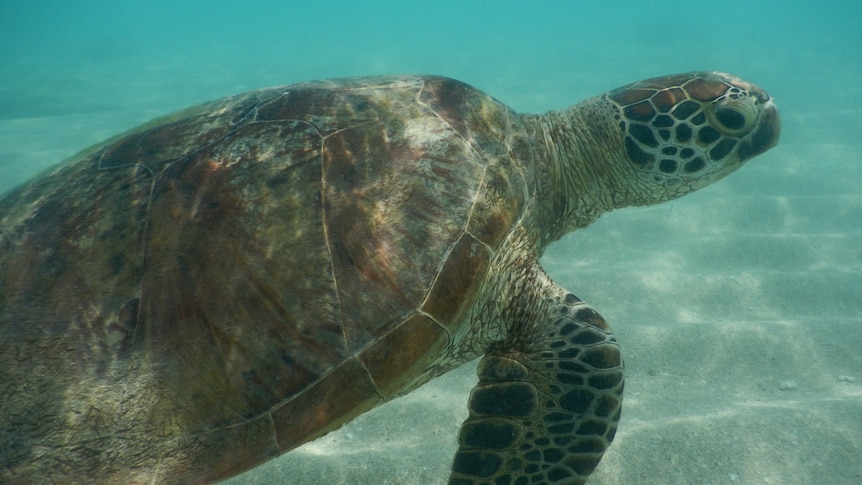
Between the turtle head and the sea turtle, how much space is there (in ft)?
4.36

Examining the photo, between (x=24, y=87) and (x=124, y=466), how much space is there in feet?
104

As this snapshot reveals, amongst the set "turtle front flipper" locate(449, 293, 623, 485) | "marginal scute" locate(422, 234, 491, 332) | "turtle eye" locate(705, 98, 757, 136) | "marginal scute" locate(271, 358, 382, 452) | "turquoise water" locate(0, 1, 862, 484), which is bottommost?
"turquoise water" locate(0, 1, 862, 484)

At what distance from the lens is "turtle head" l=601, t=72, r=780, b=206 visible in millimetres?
3773

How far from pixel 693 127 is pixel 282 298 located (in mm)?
3349

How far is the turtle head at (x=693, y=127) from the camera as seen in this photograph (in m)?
3.77

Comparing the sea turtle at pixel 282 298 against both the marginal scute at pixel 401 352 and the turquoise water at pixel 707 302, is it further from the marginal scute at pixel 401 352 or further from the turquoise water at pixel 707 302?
the turquoise water at pixel 707 302

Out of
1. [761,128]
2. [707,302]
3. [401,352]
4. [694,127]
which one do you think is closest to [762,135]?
[761,128]

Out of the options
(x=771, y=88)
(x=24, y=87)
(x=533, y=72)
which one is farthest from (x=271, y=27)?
(x=771, y=88)

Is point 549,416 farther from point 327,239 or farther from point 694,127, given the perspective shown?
point 694,127

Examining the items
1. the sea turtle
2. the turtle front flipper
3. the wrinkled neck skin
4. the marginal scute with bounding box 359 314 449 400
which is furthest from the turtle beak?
the marginal scute with bounding box 359 314 449 400

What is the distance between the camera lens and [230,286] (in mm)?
2369

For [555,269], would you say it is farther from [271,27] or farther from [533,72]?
[271,27]

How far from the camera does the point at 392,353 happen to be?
2.42 meters

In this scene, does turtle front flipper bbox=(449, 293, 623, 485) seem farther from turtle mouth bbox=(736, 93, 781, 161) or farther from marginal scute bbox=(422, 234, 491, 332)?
turtle mouth bbox=(736, 93, 781, 161)
